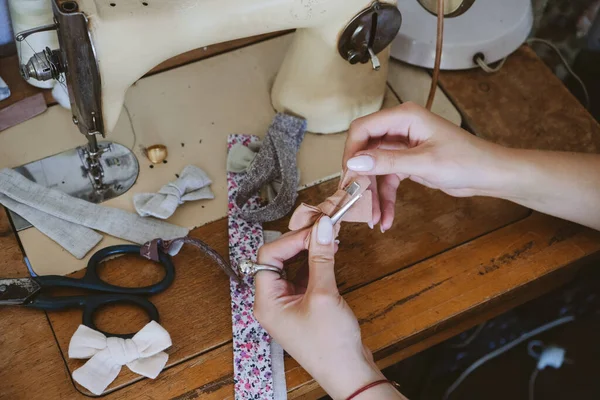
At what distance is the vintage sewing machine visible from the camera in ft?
2.30

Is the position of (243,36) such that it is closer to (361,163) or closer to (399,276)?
(361,163)

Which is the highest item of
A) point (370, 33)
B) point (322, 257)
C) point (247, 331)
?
point (370, 33)

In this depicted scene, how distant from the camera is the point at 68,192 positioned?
0.89 m

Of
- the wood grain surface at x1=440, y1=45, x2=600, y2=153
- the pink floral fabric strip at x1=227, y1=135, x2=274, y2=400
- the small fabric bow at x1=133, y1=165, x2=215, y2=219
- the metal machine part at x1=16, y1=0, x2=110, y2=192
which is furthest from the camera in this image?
the wood grain surface at x1=440, y1=45, x2=600, y2=153

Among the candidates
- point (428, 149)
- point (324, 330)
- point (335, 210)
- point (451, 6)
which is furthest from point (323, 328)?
point (451, 6)

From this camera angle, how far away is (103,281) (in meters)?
0.82

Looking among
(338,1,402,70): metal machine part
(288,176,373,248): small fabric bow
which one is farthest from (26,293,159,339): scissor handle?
(338,1,402,70): metal machine part

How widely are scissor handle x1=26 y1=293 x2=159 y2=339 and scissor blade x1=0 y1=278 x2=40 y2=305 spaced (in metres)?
0.01

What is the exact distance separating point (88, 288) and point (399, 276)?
1.26 feet

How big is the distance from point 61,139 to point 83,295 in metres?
0.25

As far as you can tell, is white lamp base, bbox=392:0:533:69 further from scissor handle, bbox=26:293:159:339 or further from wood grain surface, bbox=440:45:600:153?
scissor handle, bbox=26:293:159:339

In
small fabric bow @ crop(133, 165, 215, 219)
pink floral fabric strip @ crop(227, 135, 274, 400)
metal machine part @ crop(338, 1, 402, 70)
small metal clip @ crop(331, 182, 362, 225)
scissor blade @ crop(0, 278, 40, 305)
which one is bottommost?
pink floral fabric strip @ crop(227, 135, 274, 400)

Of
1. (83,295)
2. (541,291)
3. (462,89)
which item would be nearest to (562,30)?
(462,89)

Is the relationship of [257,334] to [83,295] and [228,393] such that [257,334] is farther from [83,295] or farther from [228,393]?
[83,295]
